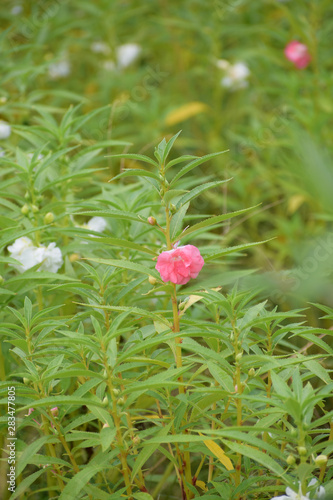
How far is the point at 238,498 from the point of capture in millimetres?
990

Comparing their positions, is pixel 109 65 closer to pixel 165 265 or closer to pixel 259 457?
pixel 165 265

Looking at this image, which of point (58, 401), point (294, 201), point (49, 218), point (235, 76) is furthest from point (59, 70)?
point (58, 401)

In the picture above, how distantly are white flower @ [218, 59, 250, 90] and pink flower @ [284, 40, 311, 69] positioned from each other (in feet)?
1.47

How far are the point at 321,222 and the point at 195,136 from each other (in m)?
1.09

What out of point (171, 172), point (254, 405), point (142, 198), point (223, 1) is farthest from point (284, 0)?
point (254, 405)

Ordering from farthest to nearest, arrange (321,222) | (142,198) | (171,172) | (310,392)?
(171,172), (321,222), (142,198), (310,392)

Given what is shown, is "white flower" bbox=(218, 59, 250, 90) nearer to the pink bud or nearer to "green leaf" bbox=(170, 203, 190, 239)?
"green leaf" bbox=(170, 203, 190, 239)

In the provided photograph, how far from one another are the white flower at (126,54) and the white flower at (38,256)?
7.98 feet

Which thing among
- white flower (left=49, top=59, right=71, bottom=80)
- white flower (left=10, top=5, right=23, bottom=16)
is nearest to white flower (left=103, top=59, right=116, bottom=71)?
white flower (left=49, top=59, right=71, bottom=80)

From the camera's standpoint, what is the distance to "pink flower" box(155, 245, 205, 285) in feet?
3.20

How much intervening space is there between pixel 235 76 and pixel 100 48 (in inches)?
33.8

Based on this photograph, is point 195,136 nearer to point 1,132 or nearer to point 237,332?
point 1,132

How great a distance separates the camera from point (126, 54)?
3490 millimetres

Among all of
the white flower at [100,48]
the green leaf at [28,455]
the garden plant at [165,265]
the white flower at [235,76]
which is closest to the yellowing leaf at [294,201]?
the garden plant at [165,265]
